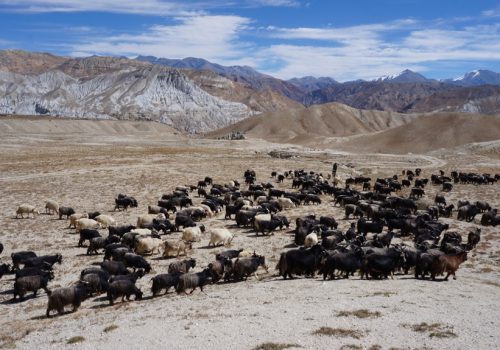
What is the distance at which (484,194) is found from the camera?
1578 inches

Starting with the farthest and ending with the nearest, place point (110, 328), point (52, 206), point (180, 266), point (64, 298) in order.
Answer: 1. point (52, 206)
2. point (180, 266)
3. point (64, 298)
4. point (110, 328)

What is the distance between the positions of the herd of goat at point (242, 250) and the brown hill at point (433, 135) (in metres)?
81.6

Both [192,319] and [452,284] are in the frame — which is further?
[452,284]

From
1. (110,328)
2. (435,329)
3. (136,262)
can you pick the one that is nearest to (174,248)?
(136,262)

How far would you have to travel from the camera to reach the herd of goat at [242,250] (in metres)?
16.2

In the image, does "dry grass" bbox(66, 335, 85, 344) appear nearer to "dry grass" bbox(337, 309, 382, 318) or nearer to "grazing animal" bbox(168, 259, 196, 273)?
"grazing animal" bbox(168, 259, 196, 273)

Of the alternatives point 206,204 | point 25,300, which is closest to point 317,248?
point 25,300

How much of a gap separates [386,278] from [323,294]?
3.48m

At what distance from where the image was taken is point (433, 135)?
114 m

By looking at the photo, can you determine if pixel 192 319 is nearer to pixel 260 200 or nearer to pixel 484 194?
pixel 260 200

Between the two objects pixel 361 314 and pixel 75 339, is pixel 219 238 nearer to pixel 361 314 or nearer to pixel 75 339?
pixel 361 314

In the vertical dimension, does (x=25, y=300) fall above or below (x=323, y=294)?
below

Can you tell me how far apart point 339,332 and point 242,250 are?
340 inches

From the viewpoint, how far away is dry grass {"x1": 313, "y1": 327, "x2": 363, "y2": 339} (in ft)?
37.8
